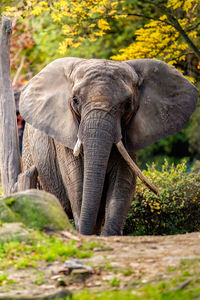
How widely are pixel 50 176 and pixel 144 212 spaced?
2.12 metres

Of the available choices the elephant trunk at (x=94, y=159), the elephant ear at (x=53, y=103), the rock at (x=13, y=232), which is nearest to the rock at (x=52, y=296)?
the rock at (x=13, y=232)

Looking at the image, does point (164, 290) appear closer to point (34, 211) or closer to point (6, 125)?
point (34, 211)

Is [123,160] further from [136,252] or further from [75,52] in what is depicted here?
[75,52]

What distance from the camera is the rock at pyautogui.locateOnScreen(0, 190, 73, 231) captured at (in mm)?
7172

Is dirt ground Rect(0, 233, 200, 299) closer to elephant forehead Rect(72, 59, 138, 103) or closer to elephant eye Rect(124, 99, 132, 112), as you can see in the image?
elephant forehead Rect(72, 59, 138, 103)

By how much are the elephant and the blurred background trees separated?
108 inches

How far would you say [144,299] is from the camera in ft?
16.3

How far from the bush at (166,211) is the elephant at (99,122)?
5.69 feet

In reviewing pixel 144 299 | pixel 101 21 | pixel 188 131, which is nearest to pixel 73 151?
pixel 144 299

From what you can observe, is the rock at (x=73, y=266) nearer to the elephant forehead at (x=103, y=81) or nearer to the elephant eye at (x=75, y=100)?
the elephant forehead at (x=103, y=81)

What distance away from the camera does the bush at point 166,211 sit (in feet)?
37.1

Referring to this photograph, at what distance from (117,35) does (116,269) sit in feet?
59.7

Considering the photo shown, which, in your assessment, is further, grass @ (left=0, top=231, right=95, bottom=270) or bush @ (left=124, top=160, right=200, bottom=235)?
bush @ (left=124, top=160, right=200, bottom=235)

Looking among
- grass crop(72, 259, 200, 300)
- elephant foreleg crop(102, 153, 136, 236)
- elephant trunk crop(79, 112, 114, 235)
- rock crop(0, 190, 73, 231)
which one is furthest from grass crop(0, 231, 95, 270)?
elephant foreleg crop(102, 153, 136, 236)
